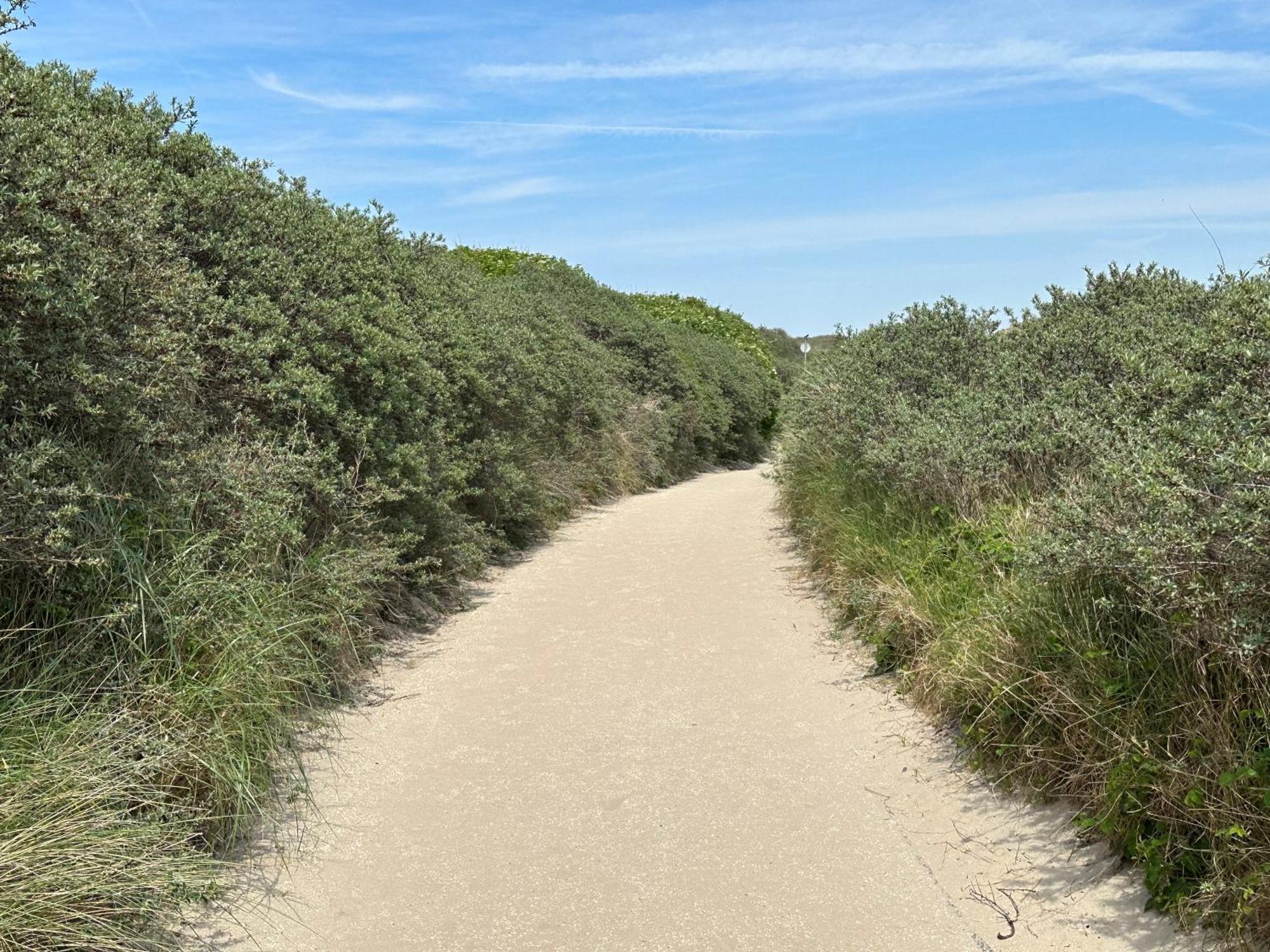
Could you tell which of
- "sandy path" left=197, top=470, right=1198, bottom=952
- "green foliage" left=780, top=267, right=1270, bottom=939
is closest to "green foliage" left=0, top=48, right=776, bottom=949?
"sandy path" left=197, top=470, right=1198, bottom=952

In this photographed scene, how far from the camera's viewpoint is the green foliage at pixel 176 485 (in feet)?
13.2

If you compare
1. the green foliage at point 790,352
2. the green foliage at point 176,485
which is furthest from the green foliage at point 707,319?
the green foliage at point 176,485

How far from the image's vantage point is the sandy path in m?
4.08

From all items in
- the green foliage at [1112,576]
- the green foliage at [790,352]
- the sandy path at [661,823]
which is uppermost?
the green foliage at [790,352]

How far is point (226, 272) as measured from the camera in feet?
24.2

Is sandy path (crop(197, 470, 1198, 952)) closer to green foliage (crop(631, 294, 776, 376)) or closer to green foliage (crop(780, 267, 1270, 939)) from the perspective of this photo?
green foliage (crop(780, 267, 1270, 939))

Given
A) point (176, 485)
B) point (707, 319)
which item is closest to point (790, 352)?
point (707, 319)

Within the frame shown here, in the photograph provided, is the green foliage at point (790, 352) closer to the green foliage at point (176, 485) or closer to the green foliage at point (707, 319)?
the green foliage at point (707, 319)

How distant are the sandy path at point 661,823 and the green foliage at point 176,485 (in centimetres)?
53

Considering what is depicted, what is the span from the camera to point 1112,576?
4828 mm

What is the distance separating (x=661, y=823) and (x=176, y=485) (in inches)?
117

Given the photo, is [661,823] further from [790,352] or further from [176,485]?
[790,352]

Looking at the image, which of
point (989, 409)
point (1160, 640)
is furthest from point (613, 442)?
point (1160, 640)

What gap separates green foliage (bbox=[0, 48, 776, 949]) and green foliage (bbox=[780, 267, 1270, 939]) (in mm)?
3485
